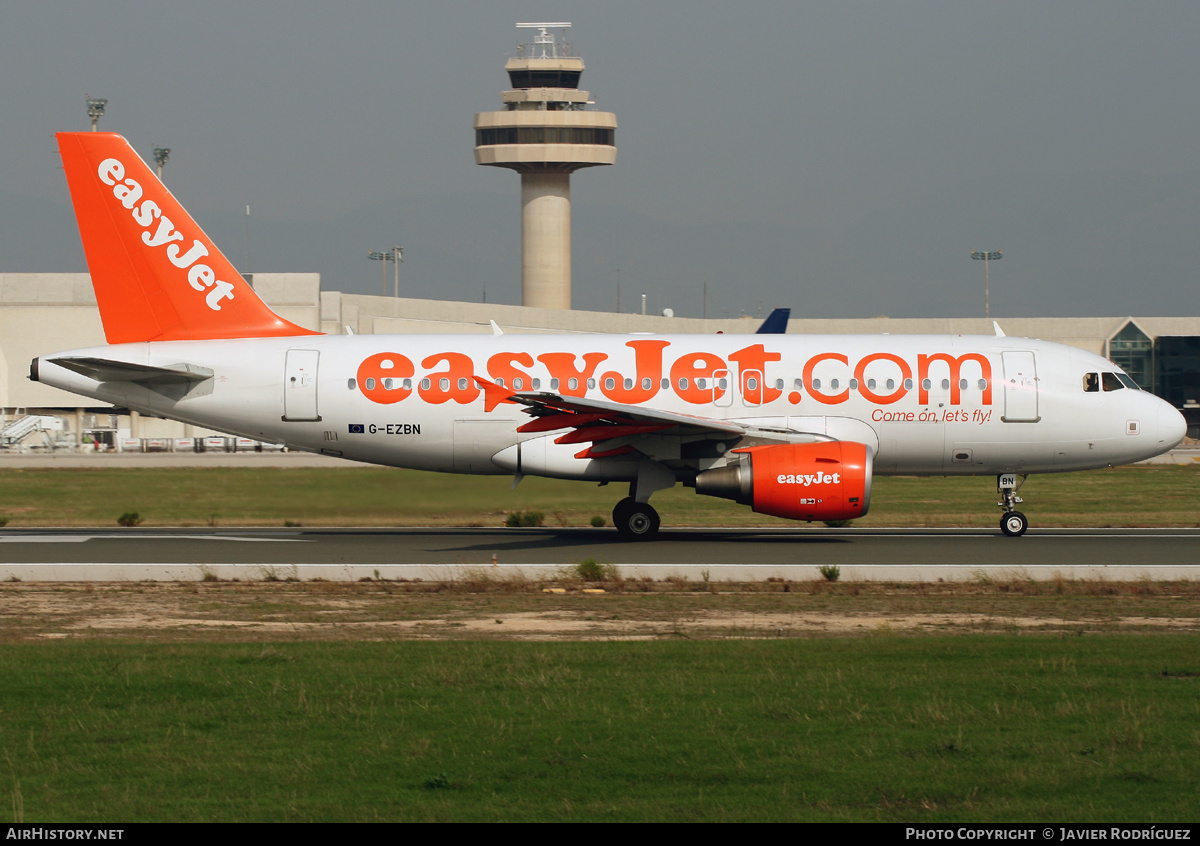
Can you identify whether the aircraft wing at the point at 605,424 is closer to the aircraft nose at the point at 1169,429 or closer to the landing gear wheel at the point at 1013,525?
the landing gear wheel at the point at 1013,525

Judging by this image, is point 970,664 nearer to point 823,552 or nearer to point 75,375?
point 823,552

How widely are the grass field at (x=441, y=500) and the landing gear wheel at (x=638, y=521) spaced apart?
79 cm

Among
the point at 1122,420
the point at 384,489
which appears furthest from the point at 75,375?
the point at 1122,420

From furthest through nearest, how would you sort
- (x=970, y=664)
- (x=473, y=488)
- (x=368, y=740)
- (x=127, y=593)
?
1. (x=473, y=488)
2. (x=127, y=593)
3. (x=970, y=664)
4. (x=368, y=740)

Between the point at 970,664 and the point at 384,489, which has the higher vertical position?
the point at 384,489

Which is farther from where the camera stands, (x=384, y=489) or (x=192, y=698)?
(x=384, y=489)

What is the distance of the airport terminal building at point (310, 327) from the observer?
77.4m

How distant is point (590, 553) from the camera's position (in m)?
23.4

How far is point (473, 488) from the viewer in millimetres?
25844

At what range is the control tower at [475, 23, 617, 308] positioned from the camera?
113 metres

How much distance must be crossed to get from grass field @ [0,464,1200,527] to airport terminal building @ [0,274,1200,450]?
109 ft

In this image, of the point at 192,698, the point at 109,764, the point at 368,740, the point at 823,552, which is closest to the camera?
the point at 109,764

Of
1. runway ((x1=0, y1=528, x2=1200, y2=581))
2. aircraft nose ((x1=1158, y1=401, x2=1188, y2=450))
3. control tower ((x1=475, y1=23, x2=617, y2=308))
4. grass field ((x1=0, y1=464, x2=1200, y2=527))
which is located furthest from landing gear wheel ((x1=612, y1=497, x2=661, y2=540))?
control tower ((x1=475, y1=23, x2=617, y2=308))
